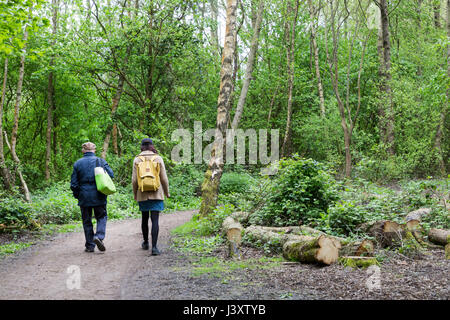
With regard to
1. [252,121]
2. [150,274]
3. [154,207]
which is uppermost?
[252,121]

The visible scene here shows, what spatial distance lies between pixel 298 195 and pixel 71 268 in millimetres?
5110

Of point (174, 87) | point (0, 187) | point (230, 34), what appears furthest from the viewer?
point (174, 87)

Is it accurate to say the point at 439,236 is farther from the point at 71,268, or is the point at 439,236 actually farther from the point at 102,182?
the point at 71,268

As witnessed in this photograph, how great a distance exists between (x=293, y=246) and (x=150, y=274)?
238 cm

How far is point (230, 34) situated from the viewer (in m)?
11.5

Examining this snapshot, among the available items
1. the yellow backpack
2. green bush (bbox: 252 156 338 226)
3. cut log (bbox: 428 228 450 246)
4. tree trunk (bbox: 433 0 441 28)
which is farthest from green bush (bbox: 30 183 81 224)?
tree trunk (bbox: 433 0 441 28)

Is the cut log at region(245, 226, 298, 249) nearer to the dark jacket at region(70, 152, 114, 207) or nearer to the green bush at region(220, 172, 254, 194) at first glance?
the dark jacket at region(70, 152, 114, 207)

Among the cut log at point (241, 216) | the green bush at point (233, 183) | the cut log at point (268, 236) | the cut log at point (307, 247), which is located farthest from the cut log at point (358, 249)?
the green bush at point (233, 183)

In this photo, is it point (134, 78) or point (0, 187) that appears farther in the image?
point (134, 78)

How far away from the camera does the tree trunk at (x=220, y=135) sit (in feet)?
36.1
